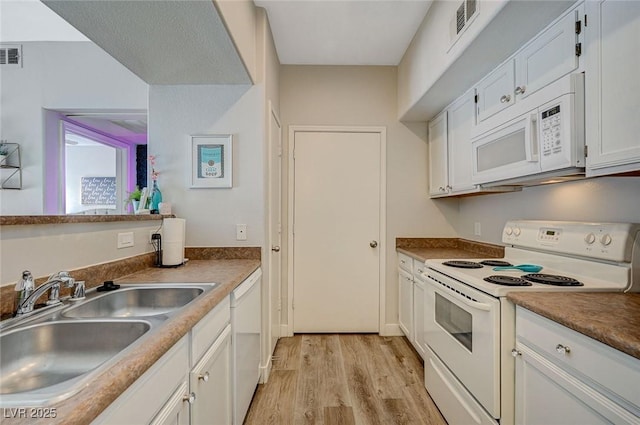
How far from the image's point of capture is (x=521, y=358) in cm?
125

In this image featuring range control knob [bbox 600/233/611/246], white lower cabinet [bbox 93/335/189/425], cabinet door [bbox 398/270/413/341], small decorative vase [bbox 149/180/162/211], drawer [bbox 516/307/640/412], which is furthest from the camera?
cabinet door [bbox 398/270/413/341]

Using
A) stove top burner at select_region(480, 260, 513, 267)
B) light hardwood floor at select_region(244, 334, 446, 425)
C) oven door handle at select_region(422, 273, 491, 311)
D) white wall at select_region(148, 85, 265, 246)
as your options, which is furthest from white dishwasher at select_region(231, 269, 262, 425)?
stove top burner at select_region(480, 260, 513, 267)

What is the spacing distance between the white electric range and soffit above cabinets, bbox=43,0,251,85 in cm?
183

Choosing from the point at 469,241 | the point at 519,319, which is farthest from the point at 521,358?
the point at 469,241

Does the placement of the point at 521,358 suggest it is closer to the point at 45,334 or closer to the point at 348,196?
the point at 45,334

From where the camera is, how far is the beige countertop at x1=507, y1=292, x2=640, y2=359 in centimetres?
84

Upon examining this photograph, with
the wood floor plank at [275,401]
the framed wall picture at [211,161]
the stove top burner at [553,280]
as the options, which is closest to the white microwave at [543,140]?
the stove top burner at [553,280]

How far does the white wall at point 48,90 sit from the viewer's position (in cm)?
237

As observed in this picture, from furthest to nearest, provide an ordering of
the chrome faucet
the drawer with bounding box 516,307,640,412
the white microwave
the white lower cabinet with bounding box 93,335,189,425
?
the white microwave < the chrome faucet < the drawer with bounding box 516,307,640,412 < the white lower cabinet with bounding box 93,335,189,425

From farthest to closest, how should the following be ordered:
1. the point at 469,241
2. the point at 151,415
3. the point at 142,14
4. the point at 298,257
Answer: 1. the point at 298,257
2. the point at 469,241
3. the point at 142,14
4. the point at 151,415

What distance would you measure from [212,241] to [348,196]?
56.4 inches

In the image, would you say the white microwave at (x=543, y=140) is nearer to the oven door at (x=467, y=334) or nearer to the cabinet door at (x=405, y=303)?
the oven door at (x=467, y=334)

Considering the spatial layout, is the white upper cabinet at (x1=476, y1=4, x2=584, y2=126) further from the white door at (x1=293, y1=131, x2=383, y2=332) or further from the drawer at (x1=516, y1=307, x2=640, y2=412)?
the white door at (x1=293, y1=131, x2=383, y2=332)

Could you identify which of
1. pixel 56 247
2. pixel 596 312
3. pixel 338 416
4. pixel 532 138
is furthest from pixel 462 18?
pixel 338 416
